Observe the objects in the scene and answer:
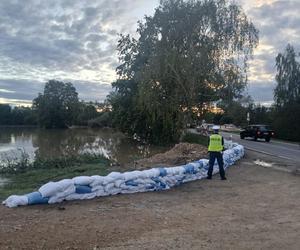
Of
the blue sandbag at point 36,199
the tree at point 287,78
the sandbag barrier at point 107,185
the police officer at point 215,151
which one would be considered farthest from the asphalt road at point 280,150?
the tree at point 287,78

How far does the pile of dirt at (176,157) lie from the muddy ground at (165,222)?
4961 millimetres

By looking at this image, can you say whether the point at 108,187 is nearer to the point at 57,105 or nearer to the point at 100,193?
the point at 100,193

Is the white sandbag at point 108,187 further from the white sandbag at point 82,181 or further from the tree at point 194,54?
the tree at point 194,54

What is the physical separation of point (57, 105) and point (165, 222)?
406ft

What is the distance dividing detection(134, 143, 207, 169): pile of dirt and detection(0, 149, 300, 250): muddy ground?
16.3 feet

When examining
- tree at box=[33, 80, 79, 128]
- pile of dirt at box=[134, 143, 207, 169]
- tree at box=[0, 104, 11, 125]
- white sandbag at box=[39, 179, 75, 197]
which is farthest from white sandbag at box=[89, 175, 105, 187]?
tree at box=[0, 104, 11, 125]

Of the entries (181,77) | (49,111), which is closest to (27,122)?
(49,111)

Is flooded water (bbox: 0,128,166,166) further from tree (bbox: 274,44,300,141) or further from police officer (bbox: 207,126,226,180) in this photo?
tree (bbox: 274,44,300,141)

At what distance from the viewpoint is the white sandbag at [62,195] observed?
9675mm

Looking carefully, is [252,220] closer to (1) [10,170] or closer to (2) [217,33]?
(1) [10,170]

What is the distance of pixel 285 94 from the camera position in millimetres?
55125

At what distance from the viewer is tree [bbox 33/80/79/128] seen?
126188 mm

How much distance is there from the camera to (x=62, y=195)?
9.84m

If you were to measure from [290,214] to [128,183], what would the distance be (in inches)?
163
